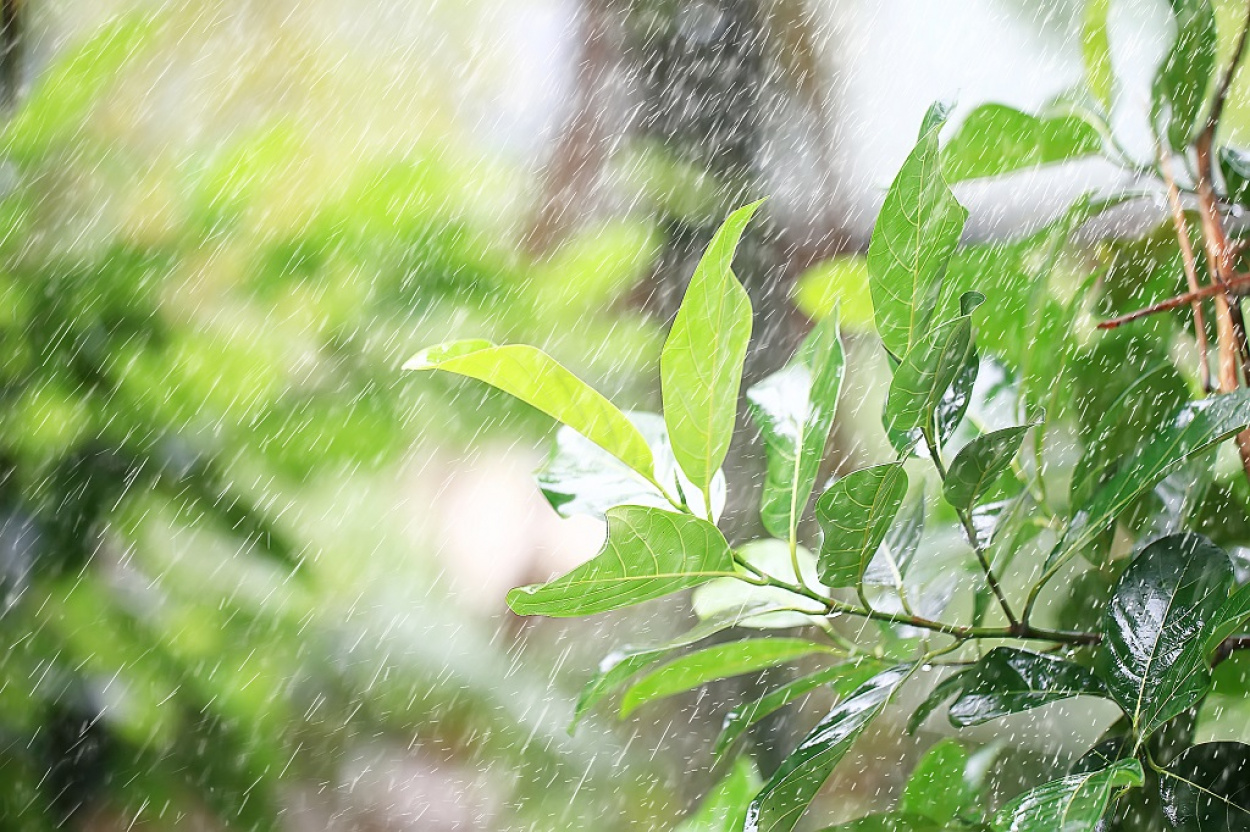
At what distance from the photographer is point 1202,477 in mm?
348

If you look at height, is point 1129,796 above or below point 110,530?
above

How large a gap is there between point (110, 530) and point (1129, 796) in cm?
80

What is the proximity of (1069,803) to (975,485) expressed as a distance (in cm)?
8

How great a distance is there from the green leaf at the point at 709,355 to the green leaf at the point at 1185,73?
222 mm

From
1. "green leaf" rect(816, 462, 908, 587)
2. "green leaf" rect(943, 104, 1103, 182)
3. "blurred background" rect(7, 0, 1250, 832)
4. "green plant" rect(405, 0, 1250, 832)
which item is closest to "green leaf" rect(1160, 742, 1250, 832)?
"green plant" rect(405, 0, 1250, 832)

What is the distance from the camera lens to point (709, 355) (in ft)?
0.82

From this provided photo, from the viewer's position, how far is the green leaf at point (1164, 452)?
23 cm

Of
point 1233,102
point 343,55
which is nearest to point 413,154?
point 343,55

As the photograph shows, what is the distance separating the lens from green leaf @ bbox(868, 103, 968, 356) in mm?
236

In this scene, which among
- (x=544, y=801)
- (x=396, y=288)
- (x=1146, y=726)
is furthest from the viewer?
(x=544, y=801)

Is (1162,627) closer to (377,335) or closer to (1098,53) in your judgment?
(1098,53)

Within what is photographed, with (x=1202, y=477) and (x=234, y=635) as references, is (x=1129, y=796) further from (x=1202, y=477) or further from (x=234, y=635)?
(x=234, y=635)

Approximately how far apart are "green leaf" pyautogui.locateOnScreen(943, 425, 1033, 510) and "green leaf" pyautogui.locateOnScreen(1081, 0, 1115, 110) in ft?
0.76

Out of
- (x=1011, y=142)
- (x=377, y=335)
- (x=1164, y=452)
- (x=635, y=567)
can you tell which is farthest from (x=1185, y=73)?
(x=377, y=335)
